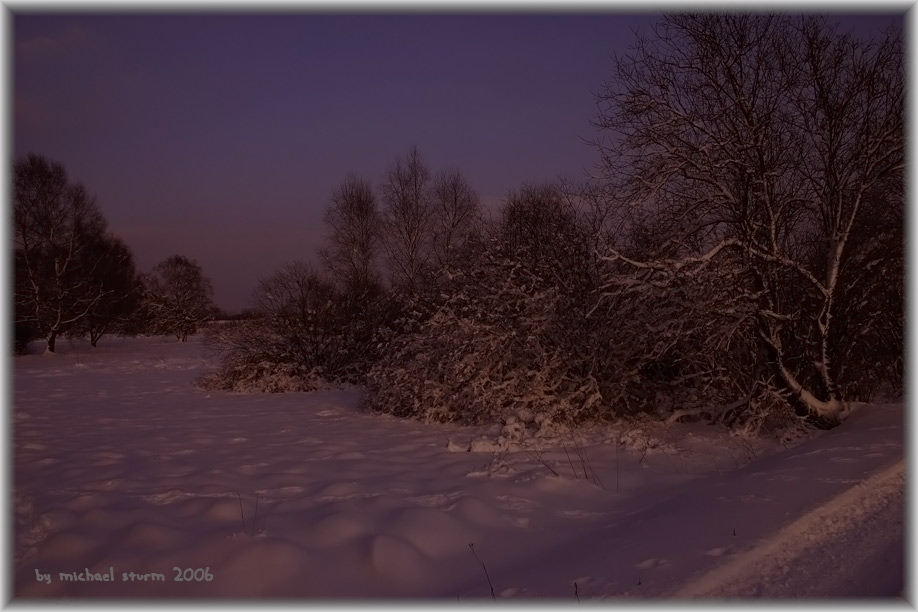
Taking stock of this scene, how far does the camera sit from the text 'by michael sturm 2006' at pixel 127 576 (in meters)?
3.29

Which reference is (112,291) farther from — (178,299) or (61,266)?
(178,299)

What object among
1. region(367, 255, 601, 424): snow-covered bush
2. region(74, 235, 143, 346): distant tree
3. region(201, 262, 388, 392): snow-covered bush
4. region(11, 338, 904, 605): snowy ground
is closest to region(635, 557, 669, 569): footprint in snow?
region(11, 338, 904, 605): snowy ground

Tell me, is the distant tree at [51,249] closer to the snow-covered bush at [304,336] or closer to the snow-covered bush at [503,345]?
the snow-covered bush at [304,336]

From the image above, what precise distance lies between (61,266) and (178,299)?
774 inches

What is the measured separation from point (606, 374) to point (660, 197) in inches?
116

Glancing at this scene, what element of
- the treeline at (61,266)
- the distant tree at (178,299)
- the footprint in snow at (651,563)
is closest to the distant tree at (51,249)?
the treeline at (61,266)

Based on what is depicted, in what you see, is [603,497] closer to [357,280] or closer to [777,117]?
[777,117]

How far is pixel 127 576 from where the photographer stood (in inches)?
132

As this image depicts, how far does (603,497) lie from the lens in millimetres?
4984

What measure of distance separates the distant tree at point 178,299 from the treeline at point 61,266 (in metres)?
9.21

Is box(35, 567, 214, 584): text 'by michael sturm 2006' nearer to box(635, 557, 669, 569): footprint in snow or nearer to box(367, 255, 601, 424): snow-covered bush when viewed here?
box(635, 557, 669, 569): footprint in snow

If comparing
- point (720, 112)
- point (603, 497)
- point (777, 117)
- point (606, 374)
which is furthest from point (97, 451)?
point (777, 117)

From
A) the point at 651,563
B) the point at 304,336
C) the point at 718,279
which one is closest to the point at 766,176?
the point at 718,279

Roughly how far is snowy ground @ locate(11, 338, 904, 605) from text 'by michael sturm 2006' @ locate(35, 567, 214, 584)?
0.04 ft
